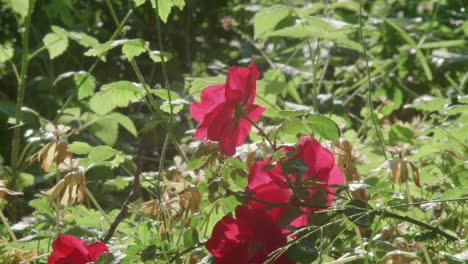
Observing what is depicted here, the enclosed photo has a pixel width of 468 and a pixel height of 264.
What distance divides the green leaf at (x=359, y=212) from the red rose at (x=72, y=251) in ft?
0.87

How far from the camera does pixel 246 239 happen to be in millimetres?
787

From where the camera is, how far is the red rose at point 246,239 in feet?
2.55

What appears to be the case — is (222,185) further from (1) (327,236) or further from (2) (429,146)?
(2) (429,146)

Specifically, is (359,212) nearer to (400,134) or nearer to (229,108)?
(229,108)

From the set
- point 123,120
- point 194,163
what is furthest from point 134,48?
point 123,120

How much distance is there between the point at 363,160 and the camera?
113 centimetres

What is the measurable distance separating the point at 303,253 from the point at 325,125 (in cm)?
16

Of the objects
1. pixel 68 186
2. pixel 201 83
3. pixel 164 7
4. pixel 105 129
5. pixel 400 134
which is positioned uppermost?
pixel 164 7

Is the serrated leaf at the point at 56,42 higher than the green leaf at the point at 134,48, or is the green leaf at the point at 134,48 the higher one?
the green leaf at the point at 134,48

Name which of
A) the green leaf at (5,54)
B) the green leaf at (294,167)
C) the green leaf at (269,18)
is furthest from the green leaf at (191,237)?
the green leaf at (5,54)

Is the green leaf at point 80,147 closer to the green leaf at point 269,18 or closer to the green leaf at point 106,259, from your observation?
the green leaf at point 106,259

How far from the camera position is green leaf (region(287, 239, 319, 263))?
2.32ft

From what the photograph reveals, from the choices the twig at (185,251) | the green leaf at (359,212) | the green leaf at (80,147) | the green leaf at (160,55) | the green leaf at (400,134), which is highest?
the green leaf at (160,55)

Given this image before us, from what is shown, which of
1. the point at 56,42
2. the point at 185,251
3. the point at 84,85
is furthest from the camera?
the point at 56,42
